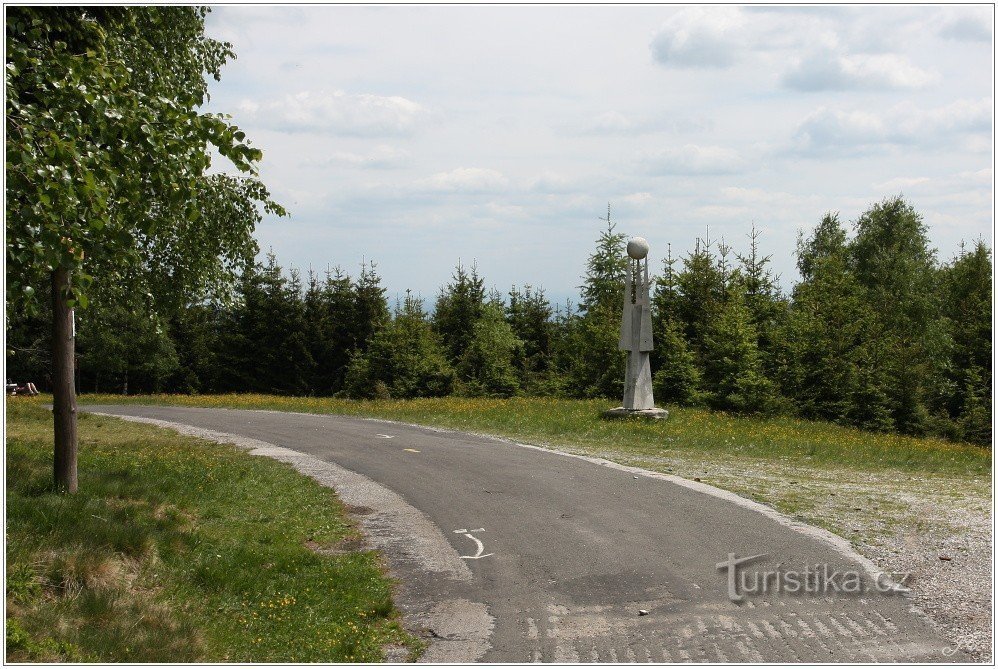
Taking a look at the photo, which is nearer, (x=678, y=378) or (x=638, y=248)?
(x=638, y=248)

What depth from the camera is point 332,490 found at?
14.2 m

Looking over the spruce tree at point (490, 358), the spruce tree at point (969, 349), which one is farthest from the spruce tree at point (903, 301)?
the spruce tree at point (490, 358)

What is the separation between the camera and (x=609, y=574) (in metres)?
9.00

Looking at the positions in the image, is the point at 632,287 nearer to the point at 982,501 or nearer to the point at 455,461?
the point at 455,461

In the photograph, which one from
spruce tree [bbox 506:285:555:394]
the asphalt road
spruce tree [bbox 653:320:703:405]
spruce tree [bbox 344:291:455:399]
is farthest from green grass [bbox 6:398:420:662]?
spruce tree [bbox 506:285:555:394]

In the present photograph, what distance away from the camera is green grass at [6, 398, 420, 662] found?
6785 millimetres

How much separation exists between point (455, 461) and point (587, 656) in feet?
34.8

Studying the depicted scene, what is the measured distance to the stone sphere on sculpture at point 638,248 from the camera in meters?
25.9

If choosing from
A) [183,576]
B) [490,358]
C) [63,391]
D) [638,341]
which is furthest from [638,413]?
[490,358]

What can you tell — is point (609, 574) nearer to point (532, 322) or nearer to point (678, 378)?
point (678, 378)

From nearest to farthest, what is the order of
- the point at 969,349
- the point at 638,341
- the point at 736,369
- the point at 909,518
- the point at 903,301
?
the point at 909,518
the point at 638,341
the point at 736,369
the point at 969,349
the point at 903,301

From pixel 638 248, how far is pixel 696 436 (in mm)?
6255

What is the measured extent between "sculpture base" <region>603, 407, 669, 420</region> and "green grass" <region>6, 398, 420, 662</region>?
1321 cm

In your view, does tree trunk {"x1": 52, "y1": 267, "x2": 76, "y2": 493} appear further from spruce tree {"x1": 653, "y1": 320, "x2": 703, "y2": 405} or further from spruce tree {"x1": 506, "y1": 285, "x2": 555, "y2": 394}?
spruce tree {"x1": 506, "y1": 285, "x2": 555, "y2": 394}
